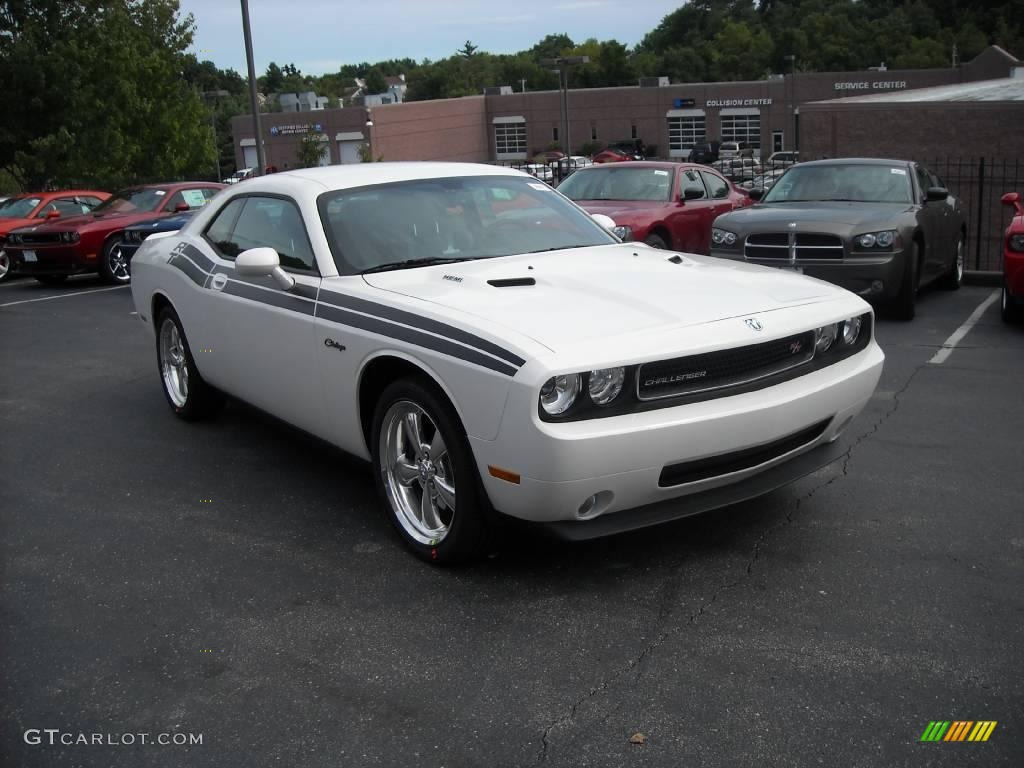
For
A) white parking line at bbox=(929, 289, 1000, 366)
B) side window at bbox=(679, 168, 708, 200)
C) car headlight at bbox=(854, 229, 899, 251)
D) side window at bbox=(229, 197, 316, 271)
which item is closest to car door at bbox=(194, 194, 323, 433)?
side window at bbox=(229, 197, 316, 271)

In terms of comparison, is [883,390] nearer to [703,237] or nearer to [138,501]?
[138,501]

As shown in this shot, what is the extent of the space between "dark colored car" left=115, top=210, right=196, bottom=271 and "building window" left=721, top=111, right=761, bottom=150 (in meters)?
82.2

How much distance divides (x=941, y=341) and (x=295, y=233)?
6.06m

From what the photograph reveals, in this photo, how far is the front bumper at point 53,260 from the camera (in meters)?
15.3

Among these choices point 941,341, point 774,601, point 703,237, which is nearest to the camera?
point 774,601

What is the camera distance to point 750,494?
13.6ft

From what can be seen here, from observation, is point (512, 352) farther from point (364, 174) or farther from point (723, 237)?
point (723, 237)

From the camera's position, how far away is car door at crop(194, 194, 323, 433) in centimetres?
494

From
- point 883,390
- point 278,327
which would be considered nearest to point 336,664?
point 278,327

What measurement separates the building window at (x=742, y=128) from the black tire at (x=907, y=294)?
280 feet

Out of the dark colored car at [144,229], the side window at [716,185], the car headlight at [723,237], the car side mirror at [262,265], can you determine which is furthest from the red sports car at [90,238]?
the car side mirror at [262,265]

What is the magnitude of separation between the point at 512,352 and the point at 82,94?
25713 millimetres

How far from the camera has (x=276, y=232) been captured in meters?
5.43

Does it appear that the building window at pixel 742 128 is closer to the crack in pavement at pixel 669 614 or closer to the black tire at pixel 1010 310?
the black tire at pixel 1010 310
